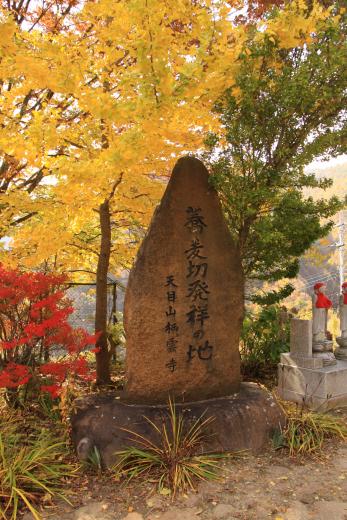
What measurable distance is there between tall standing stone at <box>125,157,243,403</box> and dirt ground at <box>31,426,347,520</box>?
3.32 feet

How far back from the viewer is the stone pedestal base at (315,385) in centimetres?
573

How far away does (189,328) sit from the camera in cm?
477

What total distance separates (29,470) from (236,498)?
71.2 inches

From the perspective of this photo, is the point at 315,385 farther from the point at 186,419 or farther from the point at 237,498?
the point at 237,498

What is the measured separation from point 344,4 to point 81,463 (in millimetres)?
7211

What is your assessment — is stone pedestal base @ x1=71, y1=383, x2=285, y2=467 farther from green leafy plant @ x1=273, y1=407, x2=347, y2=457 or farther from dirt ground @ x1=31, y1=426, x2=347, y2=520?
dirt ground @ x1=31, y1=426, x2=347, y2=520

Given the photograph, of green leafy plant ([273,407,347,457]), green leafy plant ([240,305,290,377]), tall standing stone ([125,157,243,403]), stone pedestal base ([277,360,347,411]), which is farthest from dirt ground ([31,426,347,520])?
green leafy plant ([240,305,290,377])

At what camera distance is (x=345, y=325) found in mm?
6734

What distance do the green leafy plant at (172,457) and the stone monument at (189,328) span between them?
152mm

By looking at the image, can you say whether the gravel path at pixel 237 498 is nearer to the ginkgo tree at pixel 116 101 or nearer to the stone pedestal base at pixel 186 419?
the stone pedestal base at pixel 186 419

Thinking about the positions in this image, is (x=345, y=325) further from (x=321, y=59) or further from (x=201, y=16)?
(x=201, y=16)

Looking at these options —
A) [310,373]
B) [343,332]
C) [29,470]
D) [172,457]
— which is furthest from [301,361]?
[29,470]

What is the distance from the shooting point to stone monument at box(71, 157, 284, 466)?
4434 millimetres

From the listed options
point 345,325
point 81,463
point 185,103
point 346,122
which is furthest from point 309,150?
point 81,463
